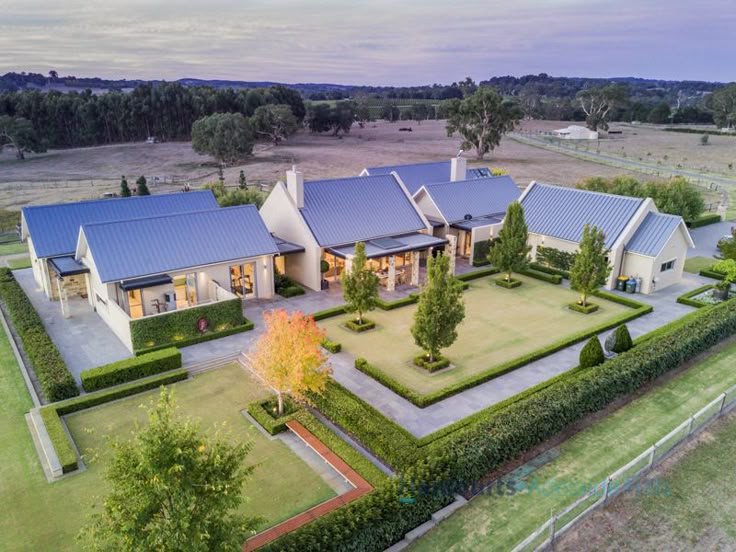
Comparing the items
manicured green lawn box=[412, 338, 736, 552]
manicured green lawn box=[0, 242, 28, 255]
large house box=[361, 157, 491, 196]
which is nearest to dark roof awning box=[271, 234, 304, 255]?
large house box=[361, 157, 491, 196]

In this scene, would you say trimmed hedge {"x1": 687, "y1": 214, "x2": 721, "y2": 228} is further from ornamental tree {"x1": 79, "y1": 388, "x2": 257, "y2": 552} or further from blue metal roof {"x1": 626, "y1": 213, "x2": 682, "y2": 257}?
ornamental tree {"x1": 79, "y1": 388, "x2": 257, "y2": 552}

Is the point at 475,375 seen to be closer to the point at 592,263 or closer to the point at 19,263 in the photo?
the point at 592,263

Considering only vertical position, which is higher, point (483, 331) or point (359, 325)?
point (359, 325)

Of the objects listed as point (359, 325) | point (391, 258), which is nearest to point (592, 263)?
point (391, 258)

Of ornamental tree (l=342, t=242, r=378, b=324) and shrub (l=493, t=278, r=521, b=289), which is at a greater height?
ornamental tree (l=342, t=242, r=378, b=324)

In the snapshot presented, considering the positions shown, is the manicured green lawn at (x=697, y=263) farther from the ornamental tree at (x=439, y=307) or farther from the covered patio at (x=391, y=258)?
the ornamental tree at (x=439, y=307)

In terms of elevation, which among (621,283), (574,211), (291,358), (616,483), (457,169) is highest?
(457,169)
